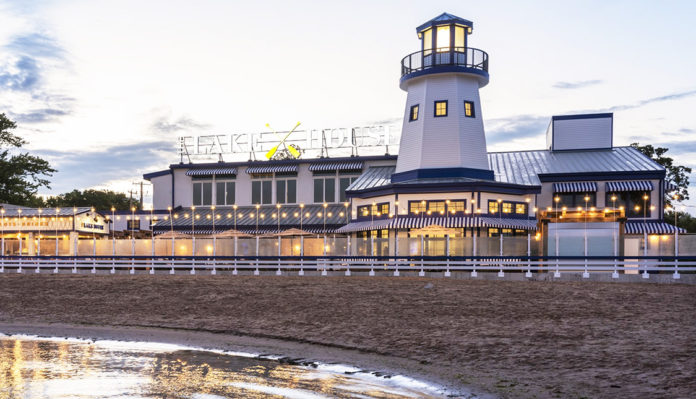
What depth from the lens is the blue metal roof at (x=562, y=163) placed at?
45.8 meters

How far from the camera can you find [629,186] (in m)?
44.4

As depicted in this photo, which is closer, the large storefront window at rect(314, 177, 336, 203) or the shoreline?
the shoreline

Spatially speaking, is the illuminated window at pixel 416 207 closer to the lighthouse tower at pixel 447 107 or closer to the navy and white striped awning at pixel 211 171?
the lighthouse tower at pixel 447 107

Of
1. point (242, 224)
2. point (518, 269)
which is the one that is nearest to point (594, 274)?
point (518, 269)

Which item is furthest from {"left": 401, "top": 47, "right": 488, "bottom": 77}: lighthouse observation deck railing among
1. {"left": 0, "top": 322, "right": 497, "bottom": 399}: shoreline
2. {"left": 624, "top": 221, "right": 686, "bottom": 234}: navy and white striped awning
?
{"left": 0, "top": 322, "right": 497, "bottom": 399}: shoreline

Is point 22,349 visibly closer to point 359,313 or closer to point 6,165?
point 359,313

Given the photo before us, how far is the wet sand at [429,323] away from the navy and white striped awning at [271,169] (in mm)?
21886

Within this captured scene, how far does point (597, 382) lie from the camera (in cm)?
1448

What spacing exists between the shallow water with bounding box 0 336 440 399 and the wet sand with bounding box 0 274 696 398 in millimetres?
1359

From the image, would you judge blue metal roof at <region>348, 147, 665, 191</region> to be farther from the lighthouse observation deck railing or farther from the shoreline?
the shoreline

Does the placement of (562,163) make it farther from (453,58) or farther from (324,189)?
(324,189)

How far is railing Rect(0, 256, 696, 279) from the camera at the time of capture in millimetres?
32438

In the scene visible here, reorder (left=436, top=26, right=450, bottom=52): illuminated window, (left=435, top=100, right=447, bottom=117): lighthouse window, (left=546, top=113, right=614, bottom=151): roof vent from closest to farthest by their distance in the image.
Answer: (left=436, top=26, right=450, bottom=52): illuminated window → (left=435, top=100, right=447, bottom=117): lighthouse window → (left=546, top=113, right=614, bottom=151): roof vent

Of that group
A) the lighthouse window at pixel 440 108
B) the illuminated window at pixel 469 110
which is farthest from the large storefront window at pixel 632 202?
the lighthouse window at pixel 440 108
